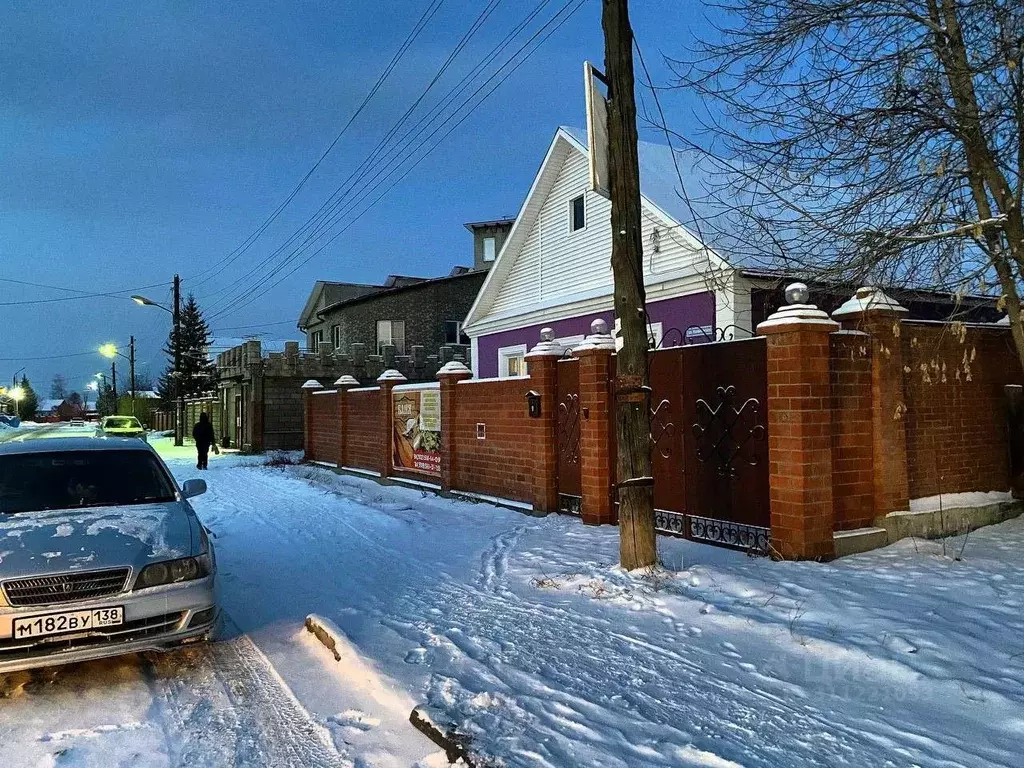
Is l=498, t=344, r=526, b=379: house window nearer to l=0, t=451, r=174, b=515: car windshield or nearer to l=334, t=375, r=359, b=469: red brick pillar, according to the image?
l=334, t=375, r=359, b=469: red brick pillar

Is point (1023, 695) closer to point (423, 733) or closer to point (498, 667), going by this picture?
point (498, 667)

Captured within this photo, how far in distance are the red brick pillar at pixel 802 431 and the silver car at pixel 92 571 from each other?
4.78 metres

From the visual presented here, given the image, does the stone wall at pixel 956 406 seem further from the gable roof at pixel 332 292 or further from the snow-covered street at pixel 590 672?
the gable roof at pixel 332 292

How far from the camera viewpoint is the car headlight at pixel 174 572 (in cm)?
438

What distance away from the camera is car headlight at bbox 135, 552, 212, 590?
4.38 metres

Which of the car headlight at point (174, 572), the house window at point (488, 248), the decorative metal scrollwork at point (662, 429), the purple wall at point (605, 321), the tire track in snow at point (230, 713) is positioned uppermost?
the house window at point (488, 248)

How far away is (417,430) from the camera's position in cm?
1366

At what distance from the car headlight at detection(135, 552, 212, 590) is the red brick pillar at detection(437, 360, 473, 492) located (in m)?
7.60

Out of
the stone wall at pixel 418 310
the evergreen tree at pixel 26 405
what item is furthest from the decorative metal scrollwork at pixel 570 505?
the evergreen tree at pixel 26 405

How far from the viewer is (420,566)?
293 inches

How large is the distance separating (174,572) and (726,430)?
5.18m

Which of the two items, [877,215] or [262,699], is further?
[877,215]

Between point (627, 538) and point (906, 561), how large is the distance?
2.56 meters

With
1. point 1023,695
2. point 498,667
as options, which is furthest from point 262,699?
point 1023,695
